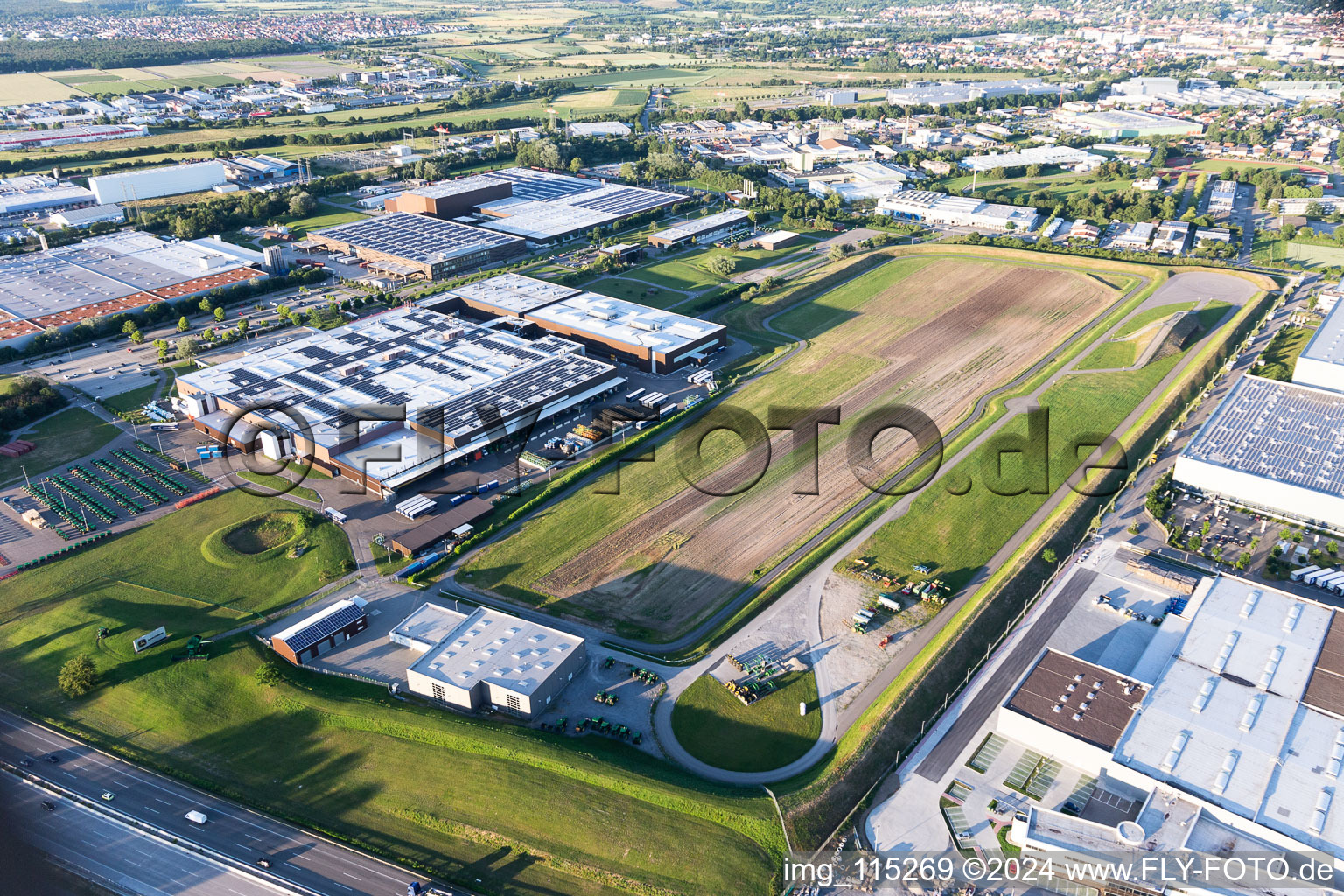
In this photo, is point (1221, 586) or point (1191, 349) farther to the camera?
point (1191, 349)

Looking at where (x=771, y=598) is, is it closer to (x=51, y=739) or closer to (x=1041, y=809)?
(x=1041, y=809)

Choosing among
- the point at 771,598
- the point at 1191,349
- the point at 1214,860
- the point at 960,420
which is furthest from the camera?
the point at 1191,349

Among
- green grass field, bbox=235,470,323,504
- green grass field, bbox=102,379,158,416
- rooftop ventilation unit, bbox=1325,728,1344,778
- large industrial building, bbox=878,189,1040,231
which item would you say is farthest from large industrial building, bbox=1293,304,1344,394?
green grass field, bbox=102,379,158,416

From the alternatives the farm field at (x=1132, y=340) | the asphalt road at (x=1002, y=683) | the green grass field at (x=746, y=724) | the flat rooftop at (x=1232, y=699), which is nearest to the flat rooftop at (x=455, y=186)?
the farm field at (x=1132, y=340)

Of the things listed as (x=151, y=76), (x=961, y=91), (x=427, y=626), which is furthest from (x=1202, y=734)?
(x=151, y=76)

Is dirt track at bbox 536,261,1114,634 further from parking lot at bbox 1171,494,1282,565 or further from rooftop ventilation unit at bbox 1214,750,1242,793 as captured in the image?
rooftop ventilation unit at bbox 1214,750,1242,793

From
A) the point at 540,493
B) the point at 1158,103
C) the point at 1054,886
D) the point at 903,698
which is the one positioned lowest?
the point at 1054,886

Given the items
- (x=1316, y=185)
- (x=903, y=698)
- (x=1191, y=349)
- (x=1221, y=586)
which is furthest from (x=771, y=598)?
(x=1316, y=185)

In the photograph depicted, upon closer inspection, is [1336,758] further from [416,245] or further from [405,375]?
[416,245]
